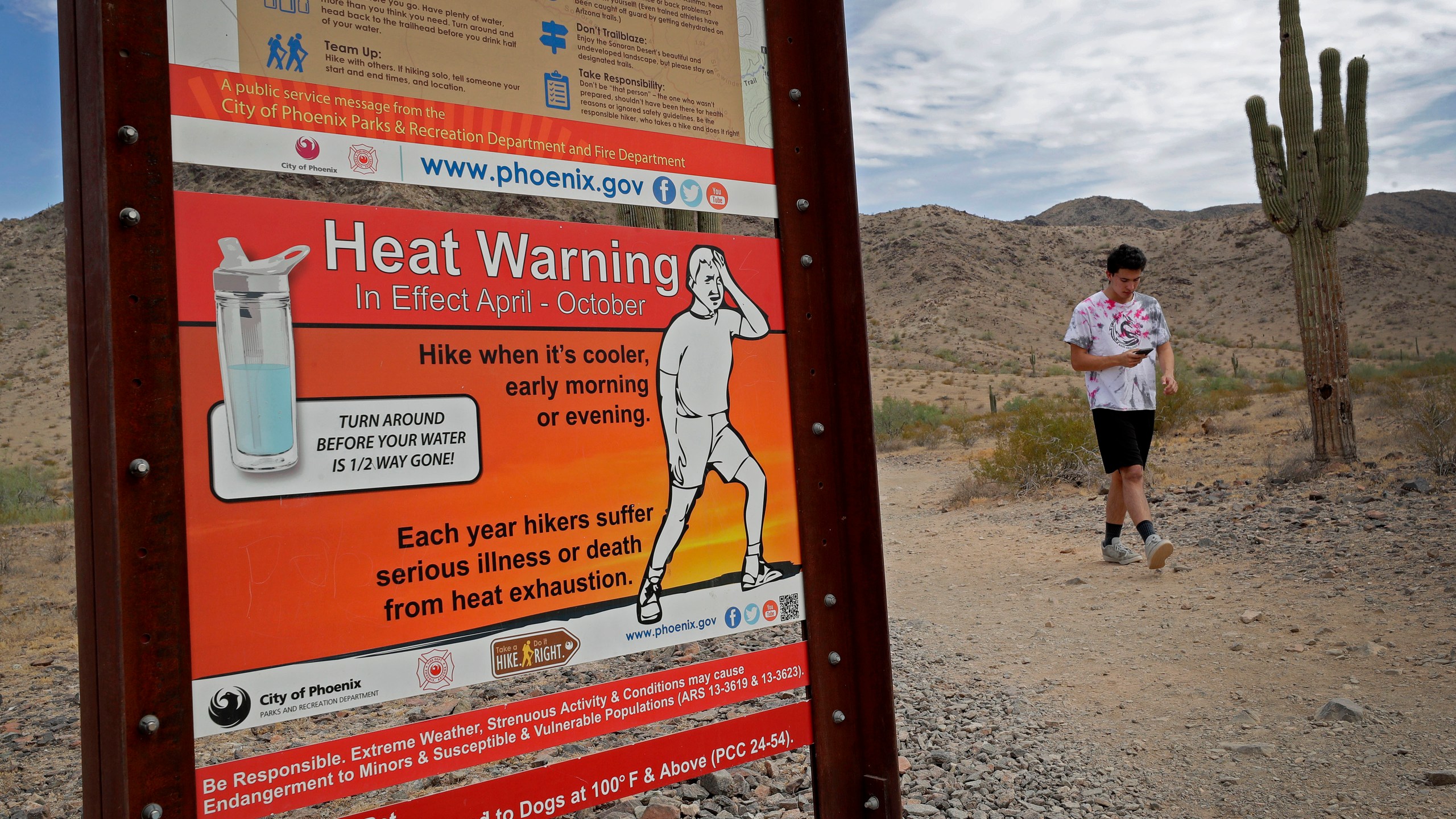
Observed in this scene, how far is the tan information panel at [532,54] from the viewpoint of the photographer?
1831mm

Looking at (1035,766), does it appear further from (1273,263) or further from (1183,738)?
(1273,263)

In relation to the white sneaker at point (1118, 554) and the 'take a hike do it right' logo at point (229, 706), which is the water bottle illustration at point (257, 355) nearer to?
the 'take a hike do it right' logo at point (229, 706)

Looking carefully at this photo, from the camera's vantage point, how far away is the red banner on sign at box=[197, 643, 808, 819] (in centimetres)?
169

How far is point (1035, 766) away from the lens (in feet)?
10.6

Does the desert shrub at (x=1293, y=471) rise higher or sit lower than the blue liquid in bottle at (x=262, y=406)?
lower

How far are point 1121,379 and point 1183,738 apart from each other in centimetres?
284

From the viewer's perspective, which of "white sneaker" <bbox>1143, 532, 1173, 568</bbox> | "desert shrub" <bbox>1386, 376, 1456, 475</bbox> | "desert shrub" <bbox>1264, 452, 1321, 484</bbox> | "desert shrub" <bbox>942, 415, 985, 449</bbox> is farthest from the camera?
"desert shrub" <bbox>942, 415, 985, 449</bbox>

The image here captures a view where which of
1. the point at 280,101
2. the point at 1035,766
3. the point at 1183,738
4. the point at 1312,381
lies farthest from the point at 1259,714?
the point at 1312,381

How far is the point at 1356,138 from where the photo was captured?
10.6m

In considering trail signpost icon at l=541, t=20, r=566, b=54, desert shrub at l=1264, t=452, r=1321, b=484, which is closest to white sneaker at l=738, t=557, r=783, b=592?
trail signpost icon at l=541, t=20, r=566, b=54

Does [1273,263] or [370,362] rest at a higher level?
[1273,263]

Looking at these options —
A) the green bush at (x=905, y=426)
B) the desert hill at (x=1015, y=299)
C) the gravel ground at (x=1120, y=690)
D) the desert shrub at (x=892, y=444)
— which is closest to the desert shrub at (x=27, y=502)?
the gravel ground at (x=1120, y=690)

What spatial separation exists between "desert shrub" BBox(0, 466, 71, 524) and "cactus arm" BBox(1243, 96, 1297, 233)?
16410 millimetres

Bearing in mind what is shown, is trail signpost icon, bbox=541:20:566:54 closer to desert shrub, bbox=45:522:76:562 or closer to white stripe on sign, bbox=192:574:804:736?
white stripe on sign, bbox=192:574:804:736
